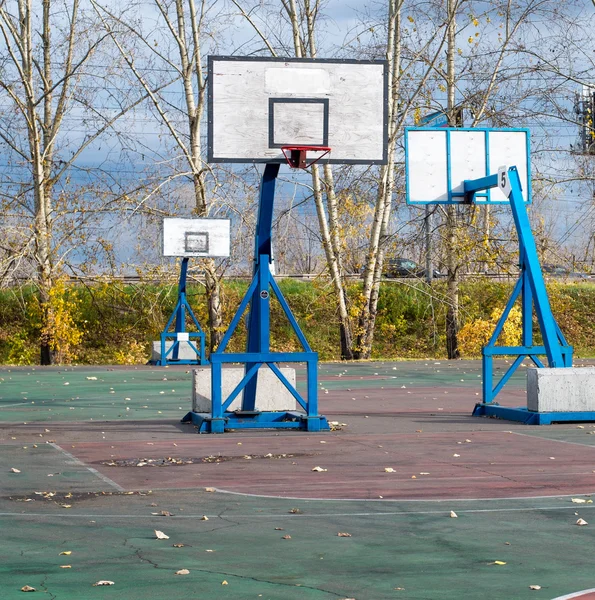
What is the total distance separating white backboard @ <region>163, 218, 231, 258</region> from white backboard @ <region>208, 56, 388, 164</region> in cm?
1459

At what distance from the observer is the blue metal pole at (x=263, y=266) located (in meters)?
13.3

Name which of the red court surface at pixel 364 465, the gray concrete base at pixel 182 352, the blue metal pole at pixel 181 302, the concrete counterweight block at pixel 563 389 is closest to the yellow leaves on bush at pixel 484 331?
the gray concrete base at pixel 182 352

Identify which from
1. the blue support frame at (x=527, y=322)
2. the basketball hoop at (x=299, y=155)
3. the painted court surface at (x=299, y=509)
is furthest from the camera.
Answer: the blue support frame at (x=527, y=322)

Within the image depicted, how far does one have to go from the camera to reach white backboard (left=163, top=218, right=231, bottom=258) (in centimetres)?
2812

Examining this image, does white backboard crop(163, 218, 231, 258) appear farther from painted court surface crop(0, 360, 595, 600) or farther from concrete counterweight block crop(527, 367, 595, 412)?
concrete counterweight block crop(527, 367, 595, 412)

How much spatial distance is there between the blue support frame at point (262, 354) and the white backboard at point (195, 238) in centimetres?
1463

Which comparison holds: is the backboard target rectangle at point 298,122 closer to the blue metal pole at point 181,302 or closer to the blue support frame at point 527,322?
the blue support frame at point 527,322

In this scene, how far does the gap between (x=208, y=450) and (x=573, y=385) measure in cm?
520

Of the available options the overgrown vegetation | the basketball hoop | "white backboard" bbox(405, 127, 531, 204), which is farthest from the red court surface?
the overgrown vegetation

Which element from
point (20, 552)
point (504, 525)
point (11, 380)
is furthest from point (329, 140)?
point (11, 380)

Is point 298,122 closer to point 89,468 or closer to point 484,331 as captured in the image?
point 89,468

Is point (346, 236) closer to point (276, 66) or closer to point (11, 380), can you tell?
point (11, 380)

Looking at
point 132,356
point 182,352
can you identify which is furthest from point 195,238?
point 132,356

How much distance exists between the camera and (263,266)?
43.9ft
